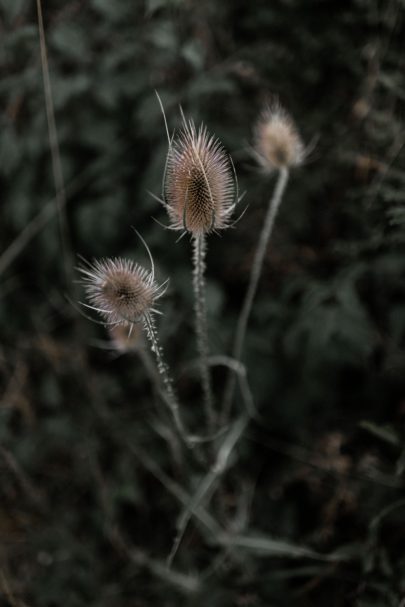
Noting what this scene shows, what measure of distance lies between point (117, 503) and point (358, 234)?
1.58 metres

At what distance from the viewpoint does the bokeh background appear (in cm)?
205

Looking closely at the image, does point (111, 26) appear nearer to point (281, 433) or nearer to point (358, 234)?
point (358, 234)

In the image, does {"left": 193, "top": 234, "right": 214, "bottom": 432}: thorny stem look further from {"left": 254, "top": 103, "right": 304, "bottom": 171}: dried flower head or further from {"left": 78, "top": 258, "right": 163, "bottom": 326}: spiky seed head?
{"left": 254, "top": 103, "right": 304, "bottom": 171}: dried flower head

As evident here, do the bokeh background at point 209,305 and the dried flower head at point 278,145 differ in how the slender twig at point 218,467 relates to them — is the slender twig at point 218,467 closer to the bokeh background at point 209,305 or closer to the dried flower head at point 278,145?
the bokeh background at point 209,305

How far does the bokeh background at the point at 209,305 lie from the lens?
2049 mm

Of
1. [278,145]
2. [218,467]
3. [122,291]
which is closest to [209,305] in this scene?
[218,467]

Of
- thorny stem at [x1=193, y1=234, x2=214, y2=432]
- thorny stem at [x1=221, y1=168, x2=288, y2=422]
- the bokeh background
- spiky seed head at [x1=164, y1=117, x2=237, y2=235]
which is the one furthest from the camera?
the bokeh background

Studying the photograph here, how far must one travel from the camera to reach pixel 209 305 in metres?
2.27

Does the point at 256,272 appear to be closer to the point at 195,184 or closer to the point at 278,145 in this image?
the point at 278,145

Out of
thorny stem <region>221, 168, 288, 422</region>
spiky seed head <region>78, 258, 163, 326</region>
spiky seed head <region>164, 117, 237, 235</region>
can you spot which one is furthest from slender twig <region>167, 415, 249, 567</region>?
spiky seed head <region>164, 117, 237, 235</region>

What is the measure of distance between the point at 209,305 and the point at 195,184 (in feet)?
3.75

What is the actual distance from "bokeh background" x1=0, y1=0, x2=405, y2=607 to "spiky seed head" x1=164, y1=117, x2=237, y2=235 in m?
0.84

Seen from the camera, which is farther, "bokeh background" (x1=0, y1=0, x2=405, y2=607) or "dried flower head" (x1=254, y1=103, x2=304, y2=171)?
"bokeh background" (x1=0, y1=0, x2=405, y2=607)

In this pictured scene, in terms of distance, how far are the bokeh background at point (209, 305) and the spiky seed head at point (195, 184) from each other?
839mm
